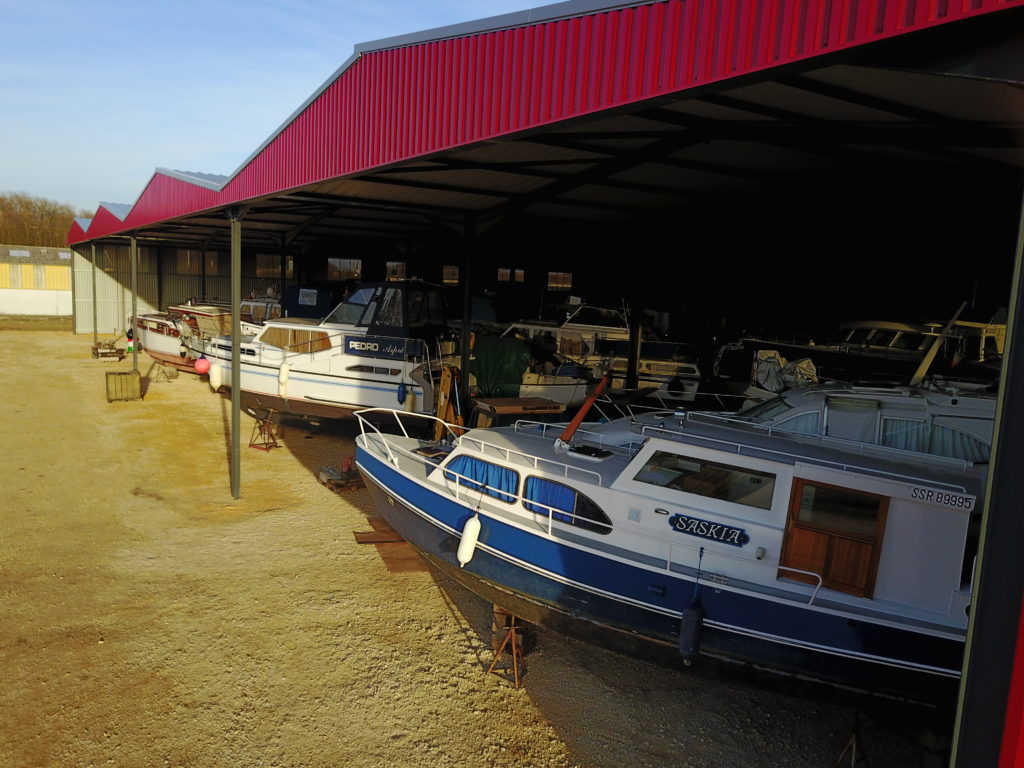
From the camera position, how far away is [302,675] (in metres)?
5.40

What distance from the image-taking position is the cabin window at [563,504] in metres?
5.49

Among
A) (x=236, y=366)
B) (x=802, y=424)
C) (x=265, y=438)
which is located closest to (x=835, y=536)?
(x=802, y=424)

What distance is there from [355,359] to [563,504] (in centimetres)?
793

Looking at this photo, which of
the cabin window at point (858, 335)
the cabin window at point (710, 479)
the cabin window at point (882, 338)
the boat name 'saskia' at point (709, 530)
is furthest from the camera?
the cabin window at point (858, 335)

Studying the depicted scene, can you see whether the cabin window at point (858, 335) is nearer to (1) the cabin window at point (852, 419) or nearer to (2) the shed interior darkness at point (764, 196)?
(2) the shed interior darkness at point (764, 196)

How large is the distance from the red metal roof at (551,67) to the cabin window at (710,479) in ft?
8.85

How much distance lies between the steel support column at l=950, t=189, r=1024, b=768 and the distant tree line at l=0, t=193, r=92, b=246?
5857 cm

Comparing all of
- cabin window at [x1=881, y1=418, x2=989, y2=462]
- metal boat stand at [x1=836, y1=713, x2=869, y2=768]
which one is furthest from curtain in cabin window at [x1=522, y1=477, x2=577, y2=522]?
cabin window at [x1=881, y1=418, x2=989, y2=462]

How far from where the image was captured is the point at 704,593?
4.94 m

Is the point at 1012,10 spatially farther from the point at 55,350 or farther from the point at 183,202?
the point at 55,350

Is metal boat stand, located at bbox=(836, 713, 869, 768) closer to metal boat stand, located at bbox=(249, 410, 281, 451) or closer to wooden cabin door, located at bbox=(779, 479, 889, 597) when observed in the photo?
wooden cabin door, located at bbox=(779, 479, 889, 597)

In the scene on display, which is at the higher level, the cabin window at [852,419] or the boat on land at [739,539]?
the cabin window at [852,419]

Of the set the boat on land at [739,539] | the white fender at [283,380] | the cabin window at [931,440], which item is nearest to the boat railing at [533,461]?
the boat on land at [739,539]

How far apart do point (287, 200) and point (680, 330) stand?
1065 centimetres
